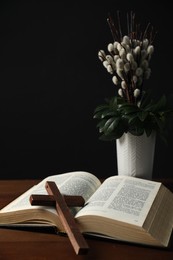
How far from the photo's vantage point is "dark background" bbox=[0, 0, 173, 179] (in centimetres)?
256

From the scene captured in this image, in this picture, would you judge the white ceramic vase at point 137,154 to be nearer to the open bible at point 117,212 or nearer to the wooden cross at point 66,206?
the open bible at point 117,212

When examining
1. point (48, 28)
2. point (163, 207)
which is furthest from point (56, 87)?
point (163, 207)

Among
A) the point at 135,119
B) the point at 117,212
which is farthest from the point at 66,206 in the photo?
the point at 135,119

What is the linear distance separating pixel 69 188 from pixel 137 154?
12.1 inches

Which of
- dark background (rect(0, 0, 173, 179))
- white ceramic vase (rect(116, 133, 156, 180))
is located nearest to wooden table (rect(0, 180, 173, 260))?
white ceramic vase (rect(116, 133, 156, 180))

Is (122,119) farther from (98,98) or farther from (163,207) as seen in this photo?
(98,98)

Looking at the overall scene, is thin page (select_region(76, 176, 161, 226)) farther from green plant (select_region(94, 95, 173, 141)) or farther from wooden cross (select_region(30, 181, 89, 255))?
green plant (select_region(94, 95, 173, 141))

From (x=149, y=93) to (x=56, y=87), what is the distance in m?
1.13

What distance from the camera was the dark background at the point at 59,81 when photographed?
256cm

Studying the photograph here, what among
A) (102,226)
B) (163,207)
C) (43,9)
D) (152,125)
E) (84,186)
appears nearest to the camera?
(102,226)

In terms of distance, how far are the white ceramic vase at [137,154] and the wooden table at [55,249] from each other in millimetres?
499

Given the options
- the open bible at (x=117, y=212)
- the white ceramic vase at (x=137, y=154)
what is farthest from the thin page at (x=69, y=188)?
the white ceramic vase at (x=137, y=154)

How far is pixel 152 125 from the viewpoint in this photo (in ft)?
4.92

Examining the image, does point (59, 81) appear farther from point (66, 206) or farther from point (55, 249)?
point (55, 249)
